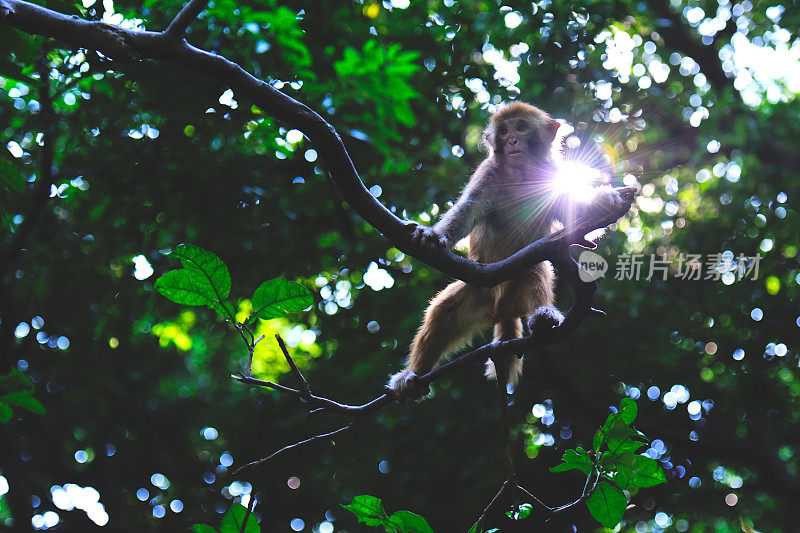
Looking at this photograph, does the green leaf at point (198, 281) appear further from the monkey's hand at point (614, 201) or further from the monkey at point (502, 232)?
the monkey at point (502, 232)

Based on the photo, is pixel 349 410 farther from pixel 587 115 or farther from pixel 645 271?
pixel 645 271

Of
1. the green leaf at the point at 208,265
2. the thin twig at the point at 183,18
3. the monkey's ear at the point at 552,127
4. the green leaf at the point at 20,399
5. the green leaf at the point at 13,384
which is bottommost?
the green leaf at the point at 20,399

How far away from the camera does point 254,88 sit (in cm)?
239

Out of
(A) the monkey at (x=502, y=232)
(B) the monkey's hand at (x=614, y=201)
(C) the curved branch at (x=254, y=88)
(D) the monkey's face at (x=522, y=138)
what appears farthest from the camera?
(D) the monkey's face at (x=522, y=138)

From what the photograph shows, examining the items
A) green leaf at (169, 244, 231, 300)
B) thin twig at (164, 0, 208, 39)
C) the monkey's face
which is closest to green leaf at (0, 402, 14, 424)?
green leaf at (169, 244, 231, 300)

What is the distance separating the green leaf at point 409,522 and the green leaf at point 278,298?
2.27 feet

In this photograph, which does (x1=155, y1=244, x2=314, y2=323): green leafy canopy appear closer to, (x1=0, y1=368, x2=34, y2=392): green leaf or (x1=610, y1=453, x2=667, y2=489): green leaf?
(x1=0, y1=368, x2=34, y2=392): green leaf

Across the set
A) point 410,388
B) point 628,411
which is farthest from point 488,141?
point 628,411

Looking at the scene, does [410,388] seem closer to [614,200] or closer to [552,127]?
[614,200]

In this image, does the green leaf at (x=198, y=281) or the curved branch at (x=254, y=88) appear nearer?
the green leaf at (x=198, y=281)

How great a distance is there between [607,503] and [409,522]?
0.68 m

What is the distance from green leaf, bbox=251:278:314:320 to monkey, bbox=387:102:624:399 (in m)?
1.91

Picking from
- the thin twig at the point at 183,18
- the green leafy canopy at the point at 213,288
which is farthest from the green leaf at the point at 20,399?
the thin twig at the point at 183,18

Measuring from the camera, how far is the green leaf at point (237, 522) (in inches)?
82.9
